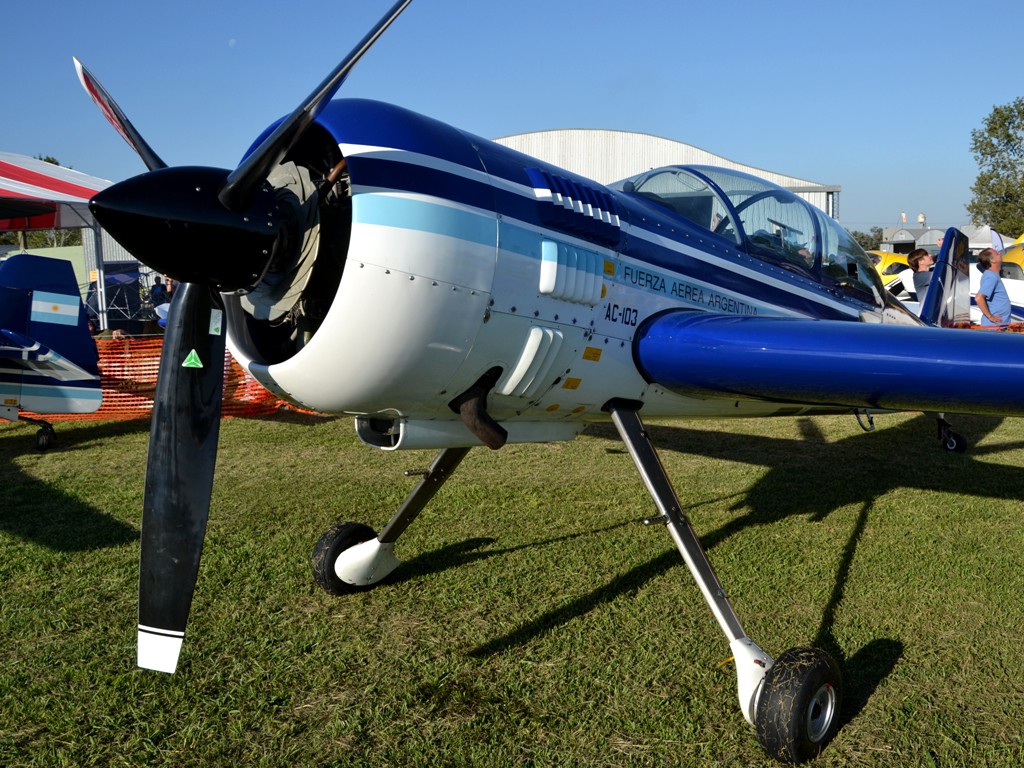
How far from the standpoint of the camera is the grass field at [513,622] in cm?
285

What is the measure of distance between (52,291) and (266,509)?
15.9ft

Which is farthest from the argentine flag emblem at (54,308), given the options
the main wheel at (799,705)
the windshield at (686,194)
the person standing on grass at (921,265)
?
the person standing on grass at (921,265)

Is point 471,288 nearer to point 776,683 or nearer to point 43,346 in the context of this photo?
point 776,683

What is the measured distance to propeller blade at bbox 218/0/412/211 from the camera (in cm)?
238

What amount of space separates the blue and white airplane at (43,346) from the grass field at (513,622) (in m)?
1.51

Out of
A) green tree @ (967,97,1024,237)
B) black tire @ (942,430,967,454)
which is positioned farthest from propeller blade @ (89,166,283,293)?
green tree @ (967,97,1024,237)

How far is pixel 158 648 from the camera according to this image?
2715 mm

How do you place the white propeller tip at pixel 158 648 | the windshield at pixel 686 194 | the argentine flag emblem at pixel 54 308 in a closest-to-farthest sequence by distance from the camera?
the white propeller tip at pixel 158 648
the windshield at pixel 686 194
the argentine flag emblem at pixel 54 308

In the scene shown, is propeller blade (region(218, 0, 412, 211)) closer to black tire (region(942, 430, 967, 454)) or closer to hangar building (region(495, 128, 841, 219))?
black tire (region(942, 430, 967, 454))

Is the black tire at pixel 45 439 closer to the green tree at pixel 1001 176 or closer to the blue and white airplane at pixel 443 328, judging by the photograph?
the blue and white airplane at pixel 443 328

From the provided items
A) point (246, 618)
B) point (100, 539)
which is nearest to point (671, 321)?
point (246, 618)

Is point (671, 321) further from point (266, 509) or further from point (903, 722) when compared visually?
point (266, 509)

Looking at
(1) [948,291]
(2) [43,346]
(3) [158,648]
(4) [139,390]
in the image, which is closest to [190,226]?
(3) [158,648]

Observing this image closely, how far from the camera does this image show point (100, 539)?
16.2 feet
